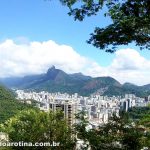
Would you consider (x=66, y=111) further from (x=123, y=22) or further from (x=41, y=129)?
(x=123, y=22)

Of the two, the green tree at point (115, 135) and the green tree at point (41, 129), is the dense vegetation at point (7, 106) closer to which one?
the green tree at point (41, 129)

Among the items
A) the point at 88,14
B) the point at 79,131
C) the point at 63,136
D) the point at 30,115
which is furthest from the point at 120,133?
the point at 30,115

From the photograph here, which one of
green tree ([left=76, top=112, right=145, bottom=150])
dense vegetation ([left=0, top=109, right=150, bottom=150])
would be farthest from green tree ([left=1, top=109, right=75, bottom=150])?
green tree ([left=76, top=112, right=145, bottom=150])

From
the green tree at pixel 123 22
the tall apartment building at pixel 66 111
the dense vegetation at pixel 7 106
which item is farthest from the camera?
the dense vegetation at pixel 7 106

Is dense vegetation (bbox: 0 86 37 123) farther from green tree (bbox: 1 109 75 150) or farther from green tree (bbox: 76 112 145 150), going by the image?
green tree (bbox: 76 112 145 150)

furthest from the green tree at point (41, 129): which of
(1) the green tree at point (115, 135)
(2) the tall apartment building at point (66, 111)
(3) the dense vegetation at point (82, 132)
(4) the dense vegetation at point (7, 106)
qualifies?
(4) the dense vegetation at point (7, 106)

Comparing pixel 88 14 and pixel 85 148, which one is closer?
pixel 88 14

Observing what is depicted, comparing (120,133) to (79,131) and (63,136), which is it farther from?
(63,136)

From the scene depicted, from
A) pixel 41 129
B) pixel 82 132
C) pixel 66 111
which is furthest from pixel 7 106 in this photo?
pixel 82 132

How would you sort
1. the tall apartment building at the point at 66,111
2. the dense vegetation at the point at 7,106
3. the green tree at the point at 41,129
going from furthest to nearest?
the dense vegetation at the point at 7,106 < the tall apartment building at the point at 66,111 < the green tree at the point at 41,129
